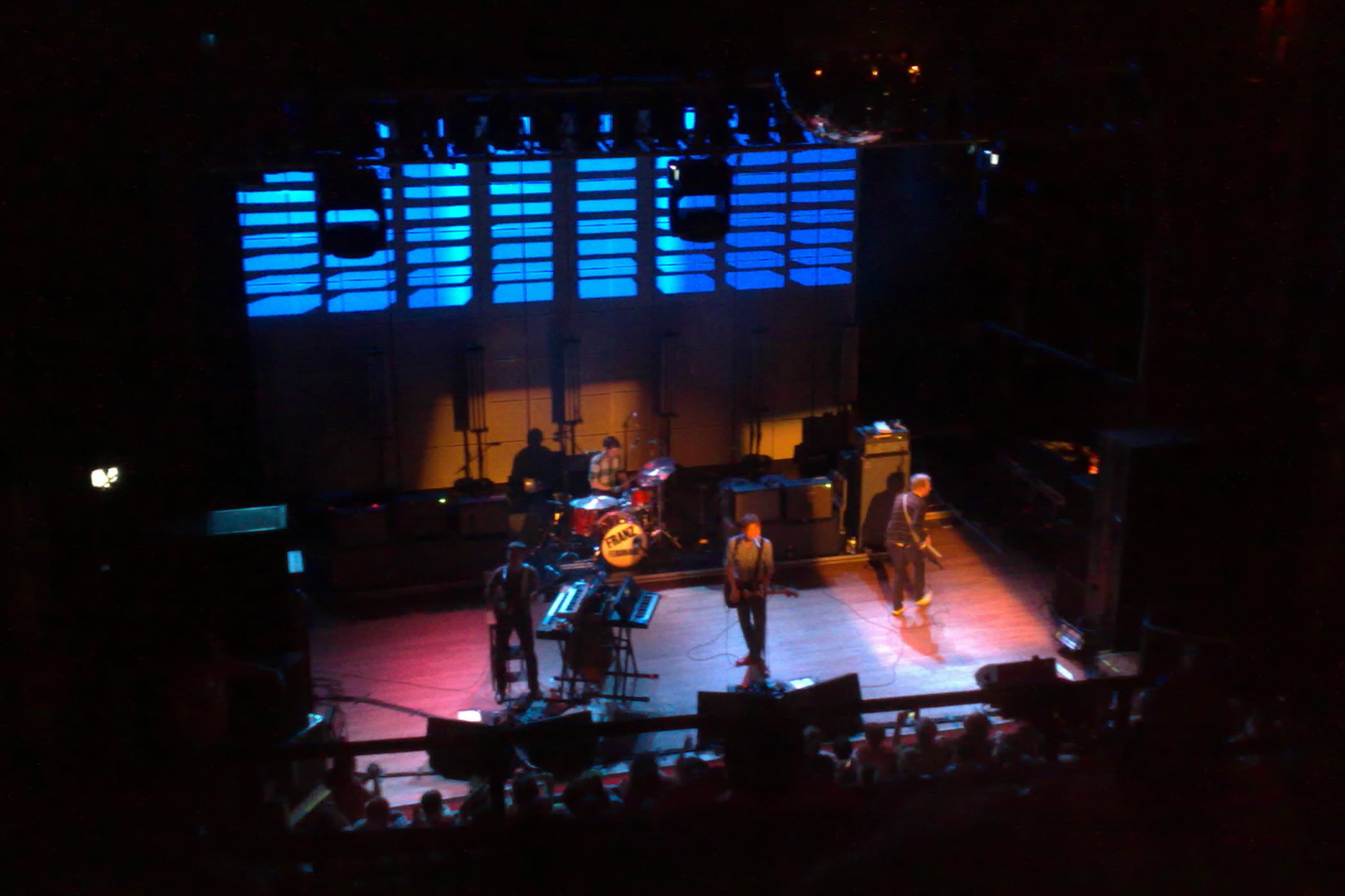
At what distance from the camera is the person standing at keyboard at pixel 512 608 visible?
8.40 metres

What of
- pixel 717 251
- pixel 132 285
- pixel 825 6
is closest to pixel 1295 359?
pixel 825 6

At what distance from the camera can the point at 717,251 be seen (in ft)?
43.9

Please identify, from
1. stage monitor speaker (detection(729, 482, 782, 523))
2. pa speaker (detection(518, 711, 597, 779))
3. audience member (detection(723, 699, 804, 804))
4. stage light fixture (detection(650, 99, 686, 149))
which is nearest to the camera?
audience member (detection(723, 699, 804, 804))

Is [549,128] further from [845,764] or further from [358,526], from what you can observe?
[845,764]

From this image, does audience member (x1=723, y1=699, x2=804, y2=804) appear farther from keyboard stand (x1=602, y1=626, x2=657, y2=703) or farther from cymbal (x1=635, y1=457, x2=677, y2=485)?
cymbal (x1=635, y1=457, x2=677, y2=485)

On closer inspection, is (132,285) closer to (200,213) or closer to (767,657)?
(200,213)

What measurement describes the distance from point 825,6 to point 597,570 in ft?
20.5

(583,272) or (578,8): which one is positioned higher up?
(578,8)

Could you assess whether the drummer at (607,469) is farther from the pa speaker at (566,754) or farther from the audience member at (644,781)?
the audience member at (644,781)

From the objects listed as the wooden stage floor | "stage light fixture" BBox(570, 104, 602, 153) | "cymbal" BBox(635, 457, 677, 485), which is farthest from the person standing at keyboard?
"stage light fixture" BBox(570, 104, 602, 153)

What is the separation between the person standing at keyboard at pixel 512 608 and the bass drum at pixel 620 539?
77.2 inches

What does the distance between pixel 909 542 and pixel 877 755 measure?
13.7ft

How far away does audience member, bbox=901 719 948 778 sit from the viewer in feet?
17.4

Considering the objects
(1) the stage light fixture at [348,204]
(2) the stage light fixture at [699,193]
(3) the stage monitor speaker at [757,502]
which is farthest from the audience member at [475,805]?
(3) the stage monitor speaker at [757,502]
